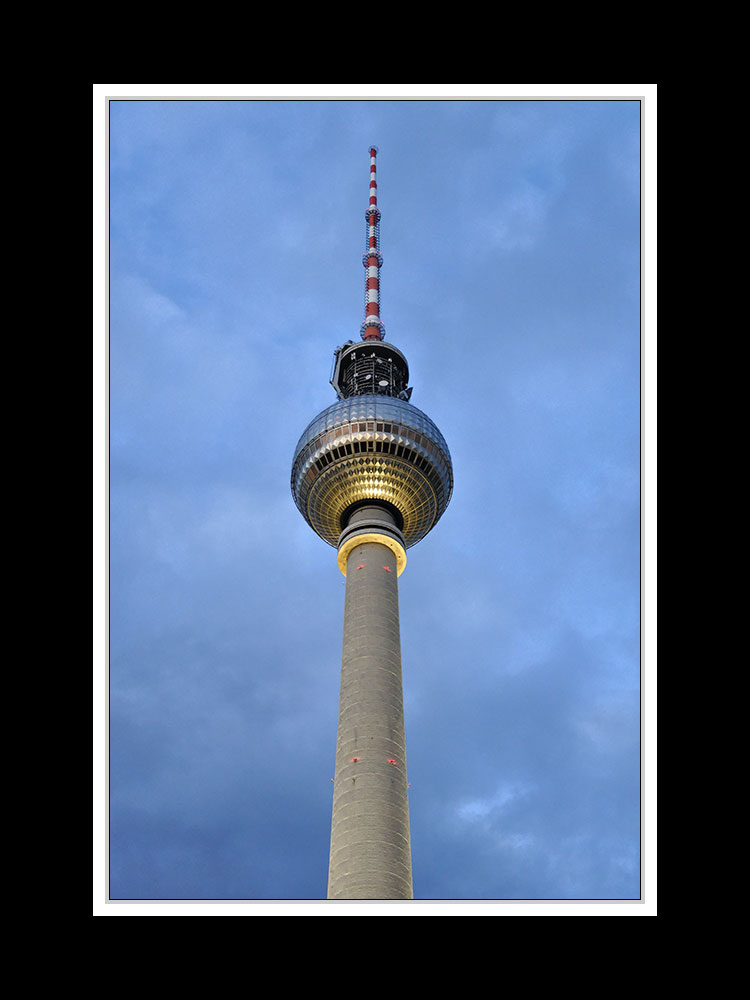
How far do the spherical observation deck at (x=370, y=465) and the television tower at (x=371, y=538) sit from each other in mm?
99

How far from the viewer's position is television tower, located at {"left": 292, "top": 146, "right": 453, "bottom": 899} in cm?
4903

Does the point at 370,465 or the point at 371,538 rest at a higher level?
the point at 370,465

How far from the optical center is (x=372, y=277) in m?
88.1

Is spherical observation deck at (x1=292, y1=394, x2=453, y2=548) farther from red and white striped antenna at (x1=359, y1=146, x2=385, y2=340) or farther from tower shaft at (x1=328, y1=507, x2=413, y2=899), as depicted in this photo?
red and white striped antenna at (x1=359, y1=146, x2=385, y2=340)

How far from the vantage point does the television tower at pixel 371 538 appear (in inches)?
1930

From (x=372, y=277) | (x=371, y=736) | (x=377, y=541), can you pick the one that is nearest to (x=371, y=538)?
(x=377, y=541)

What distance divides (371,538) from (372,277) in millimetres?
34149

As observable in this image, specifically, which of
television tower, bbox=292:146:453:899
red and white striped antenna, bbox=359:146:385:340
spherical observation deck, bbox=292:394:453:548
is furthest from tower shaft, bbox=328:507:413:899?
red and white striped antenna, bbox=359:146:385:340

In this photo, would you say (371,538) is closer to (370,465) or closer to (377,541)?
(377,541)

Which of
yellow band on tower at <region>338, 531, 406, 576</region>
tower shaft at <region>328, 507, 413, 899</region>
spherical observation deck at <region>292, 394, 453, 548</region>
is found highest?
spherical observation deck at <region>292, 394, 453, 548</region>

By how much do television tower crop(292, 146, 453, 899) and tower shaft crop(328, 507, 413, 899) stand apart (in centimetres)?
7

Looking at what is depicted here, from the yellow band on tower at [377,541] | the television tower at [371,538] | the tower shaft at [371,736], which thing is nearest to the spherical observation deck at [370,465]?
the television tower at [371,538]

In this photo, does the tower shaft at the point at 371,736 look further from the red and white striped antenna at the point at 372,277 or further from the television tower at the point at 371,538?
the red and white striped antenna at the point at 372,277
